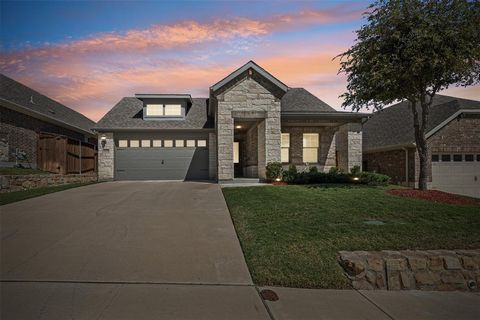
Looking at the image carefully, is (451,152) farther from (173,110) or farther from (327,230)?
(173,110)

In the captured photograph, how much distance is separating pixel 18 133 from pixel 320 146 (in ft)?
61.4

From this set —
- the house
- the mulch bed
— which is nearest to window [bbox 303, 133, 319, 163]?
the house

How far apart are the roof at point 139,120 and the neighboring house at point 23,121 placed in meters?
3.76

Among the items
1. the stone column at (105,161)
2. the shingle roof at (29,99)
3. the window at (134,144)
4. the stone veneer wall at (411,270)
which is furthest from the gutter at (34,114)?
the stone veneer wall at (411,270)

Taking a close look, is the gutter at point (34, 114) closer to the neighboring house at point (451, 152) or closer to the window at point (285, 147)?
the window at point (285, 147)

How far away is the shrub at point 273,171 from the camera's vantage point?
14.1m

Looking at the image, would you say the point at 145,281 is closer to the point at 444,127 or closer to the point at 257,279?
the point at 257,279

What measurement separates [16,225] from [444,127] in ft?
72.1

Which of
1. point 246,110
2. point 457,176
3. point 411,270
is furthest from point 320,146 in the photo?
point 411,270

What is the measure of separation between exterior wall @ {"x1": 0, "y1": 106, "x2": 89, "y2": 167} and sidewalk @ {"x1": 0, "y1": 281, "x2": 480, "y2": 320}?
1484 cm

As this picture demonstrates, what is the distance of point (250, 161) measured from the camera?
17.3 meters

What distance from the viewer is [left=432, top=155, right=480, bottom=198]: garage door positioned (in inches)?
676

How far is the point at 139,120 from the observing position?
18.9 m

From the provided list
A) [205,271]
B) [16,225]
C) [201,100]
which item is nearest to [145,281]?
[205,271]
